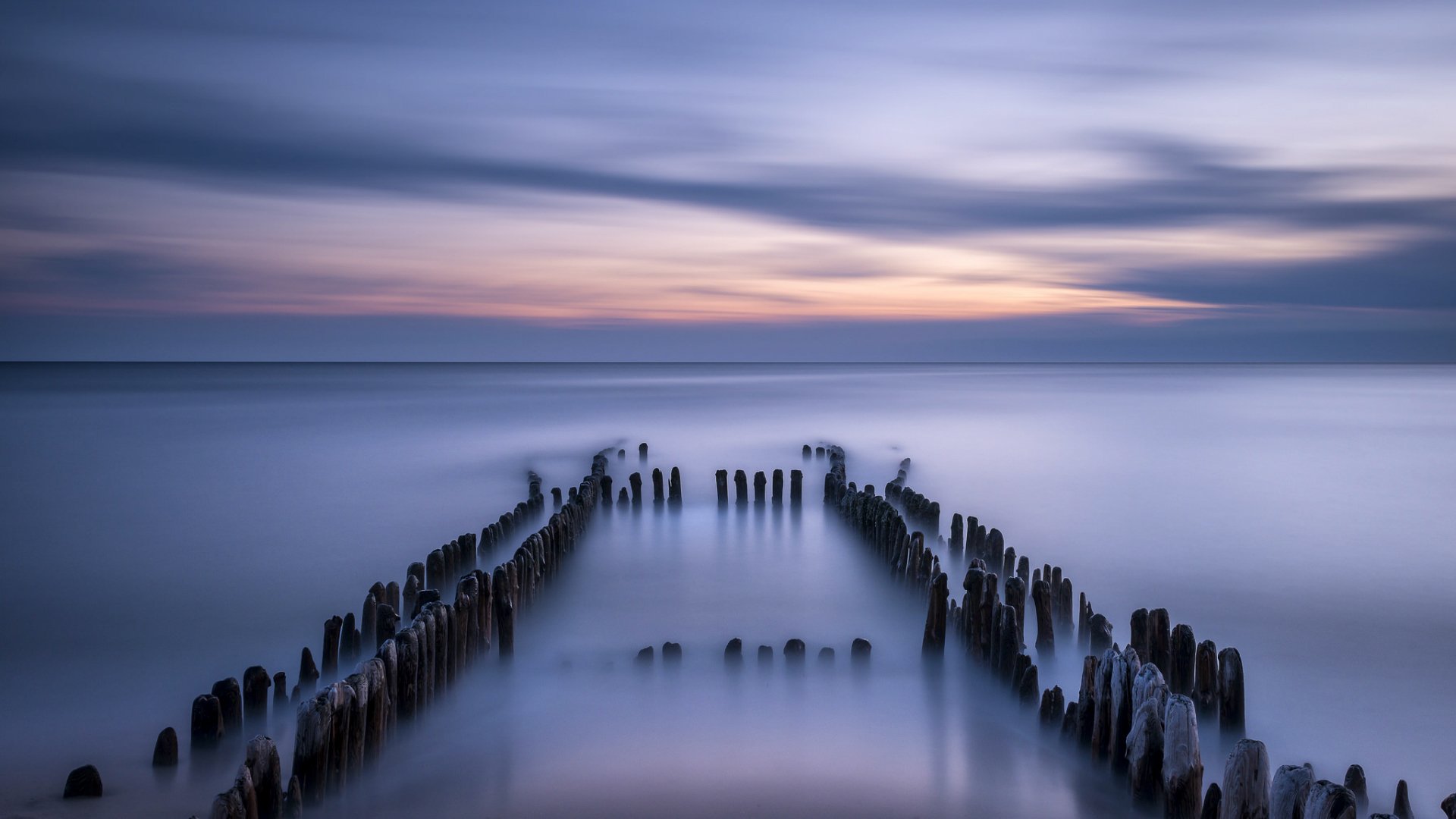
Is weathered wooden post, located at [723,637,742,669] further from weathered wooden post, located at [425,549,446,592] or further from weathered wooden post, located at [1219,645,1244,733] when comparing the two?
weathered wooden post, located at [1219,645,1244,733]

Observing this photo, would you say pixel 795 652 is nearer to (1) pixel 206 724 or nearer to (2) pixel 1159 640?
(2) pixel 1159 640

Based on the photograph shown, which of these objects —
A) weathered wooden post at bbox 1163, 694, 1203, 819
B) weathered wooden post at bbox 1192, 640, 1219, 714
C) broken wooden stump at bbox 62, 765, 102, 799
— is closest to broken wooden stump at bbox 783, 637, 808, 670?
weathered wooden post at bbox 1192, 640, 1219, 714

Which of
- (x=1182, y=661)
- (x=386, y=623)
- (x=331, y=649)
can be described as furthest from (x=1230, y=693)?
(x=331, y=649)

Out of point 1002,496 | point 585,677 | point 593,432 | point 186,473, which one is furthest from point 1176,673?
point 593,432

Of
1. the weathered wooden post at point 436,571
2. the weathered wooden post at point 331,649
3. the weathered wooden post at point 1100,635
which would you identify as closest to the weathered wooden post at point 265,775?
the weathered wooden post at point 331,649

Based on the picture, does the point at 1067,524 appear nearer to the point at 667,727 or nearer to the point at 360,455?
the point at 667,727

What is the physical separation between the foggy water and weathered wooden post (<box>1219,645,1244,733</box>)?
8.3 inches

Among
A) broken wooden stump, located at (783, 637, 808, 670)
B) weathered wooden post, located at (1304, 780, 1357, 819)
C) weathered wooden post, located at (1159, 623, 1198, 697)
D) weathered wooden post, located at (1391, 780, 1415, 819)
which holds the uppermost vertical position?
weathered wooden post, located at (1304, 780, 1357, 819)

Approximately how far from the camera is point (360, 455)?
2478cm

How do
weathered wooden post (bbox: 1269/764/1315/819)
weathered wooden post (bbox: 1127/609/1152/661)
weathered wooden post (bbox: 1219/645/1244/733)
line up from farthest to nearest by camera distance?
1. weathered wooden post (bbox: 1127/609/1152/661)
2. weathered wooden post (bbox: 1219/645/1244/733)
3. weathered wooden post (bbox: 1269/764/1315/819)

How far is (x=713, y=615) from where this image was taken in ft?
29.2

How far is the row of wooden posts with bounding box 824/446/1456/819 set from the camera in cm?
399

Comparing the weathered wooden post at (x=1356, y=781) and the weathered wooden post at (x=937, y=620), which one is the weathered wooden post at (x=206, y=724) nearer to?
the weathered wooden post at (x=937, y=620)

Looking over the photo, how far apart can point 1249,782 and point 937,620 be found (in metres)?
3.47
